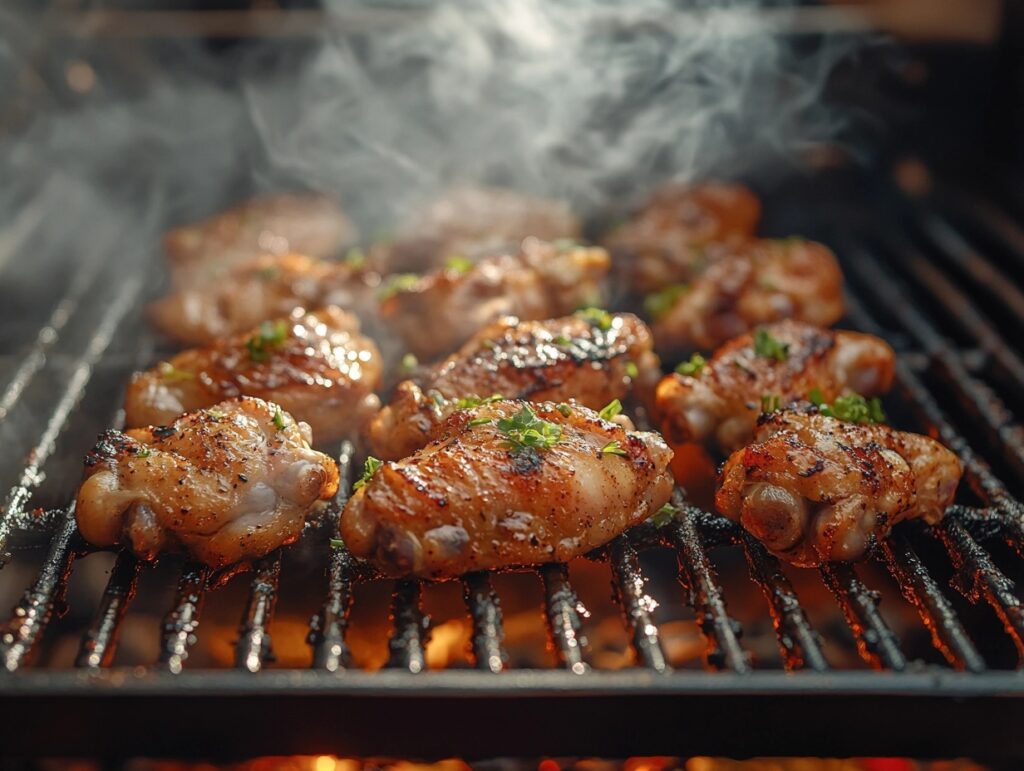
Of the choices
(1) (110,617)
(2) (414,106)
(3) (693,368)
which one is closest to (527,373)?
(3) (693,368)

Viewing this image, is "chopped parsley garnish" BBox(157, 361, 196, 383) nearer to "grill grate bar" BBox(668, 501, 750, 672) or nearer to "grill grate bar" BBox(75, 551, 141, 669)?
"grill grate bar" BBox(75, 551, 141, 669)

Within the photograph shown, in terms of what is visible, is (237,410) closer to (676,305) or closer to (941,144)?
(676,305)

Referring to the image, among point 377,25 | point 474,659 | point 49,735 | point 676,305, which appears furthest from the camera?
point 377,25

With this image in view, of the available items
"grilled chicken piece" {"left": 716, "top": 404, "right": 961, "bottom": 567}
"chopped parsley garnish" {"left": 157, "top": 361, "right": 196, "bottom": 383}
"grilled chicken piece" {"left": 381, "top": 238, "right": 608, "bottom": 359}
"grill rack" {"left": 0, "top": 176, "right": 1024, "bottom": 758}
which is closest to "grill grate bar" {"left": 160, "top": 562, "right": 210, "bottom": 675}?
"grill rack" {"left": 0, "top": 176, "right": 1024, "bottom": 758}

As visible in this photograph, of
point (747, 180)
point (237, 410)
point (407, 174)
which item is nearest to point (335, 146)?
point (407, 174)

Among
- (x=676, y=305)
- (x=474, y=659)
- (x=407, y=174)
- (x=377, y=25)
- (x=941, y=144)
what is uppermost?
(x=377, y=25)

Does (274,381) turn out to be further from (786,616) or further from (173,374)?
(786,616)

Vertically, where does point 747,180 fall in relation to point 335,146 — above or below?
below
